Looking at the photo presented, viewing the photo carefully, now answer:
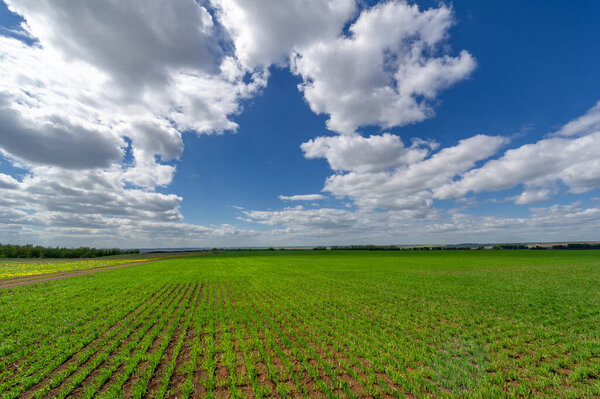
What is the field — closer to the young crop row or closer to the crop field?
the young crop row

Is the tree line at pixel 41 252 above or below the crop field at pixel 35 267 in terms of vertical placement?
above

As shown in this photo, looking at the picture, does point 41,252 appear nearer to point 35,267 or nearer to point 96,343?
point 35,267

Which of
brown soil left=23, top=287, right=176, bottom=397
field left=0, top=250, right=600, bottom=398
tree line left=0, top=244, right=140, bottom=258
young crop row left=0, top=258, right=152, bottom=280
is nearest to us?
field left=0, top=250, right=600, bottom=398

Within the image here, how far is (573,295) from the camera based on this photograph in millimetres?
20891

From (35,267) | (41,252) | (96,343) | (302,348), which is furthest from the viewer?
(41,252)

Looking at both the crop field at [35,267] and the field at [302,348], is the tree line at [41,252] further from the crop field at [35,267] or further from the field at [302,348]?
the field at [302,348]

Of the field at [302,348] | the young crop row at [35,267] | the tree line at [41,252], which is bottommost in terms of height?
the young crop row at [35,267]

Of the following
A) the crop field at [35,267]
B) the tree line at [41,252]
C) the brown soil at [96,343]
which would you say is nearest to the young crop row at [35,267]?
the crop field at [35,267]

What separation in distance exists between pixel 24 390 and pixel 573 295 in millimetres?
37834

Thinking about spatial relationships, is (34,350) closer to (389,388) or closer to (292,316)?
(292,316)

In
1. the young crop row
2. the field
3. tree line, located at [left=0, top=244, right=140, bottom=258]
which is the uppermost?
tree line, located at [left=0, top=244, right=140, bottom=258]

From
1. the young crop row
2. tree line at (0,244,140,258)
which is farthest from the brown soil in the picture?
tree line at (0,244,140,258)

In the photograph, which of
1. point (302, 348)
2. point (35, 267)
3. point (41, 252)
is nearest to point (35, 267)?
point (35, 267)

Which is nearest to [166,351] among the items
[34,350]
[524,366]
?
[34,350]
